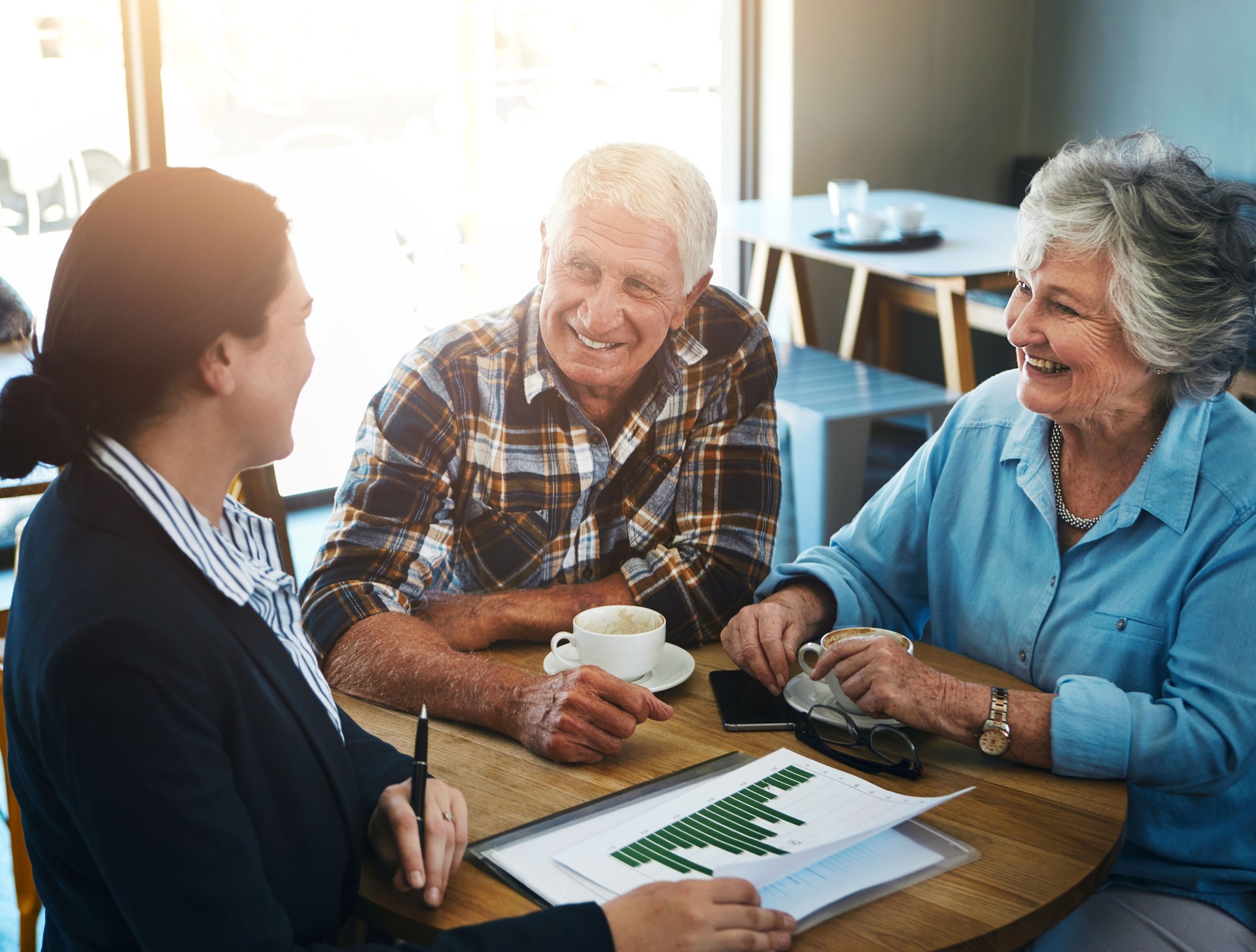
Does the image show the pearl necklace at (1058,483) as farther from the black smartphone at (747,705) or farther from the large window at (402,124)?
the large window at (402,124)

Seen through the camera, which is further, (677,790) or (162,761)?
(677,790)

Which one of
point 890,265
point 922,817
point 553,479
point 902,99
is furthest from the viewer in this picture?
point 902,99

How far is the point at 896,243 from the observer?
11.3ft

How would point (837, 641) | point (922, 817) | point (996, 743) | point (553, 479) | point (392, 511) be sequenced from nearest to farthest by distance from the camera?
1. point (922, 817)
2. point (996, 743)
3. point (837, 641)
4. point (392, 511)
5. point (553, 479)

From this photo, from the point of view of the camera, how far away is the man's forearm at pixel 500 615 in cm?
150

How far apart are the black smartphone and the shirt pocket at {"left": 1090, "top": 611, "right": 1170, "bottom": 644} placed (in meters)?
0.39

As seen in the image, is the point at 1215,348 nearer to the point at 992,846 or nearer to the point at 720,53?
the point at 992,846

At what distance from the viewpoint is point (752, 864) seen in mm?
930

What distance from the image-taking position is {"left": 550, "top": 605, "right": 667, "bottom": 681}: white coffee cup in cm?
132

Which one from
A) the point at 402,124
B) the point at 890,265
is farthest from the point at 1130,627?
the point at 402,124

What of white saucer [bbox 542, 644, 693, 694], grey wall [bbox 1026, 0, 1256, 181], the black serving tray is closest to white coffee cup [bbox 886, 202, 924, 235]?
the black serving tray

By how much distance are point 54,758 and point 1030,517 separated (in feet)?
3.73

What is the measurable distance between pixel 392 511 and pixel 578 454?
28 cm

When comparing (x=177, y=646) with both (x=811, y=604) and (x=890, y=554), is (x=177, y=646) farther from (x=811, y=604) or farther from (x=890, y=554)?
(x=890, y=554)
